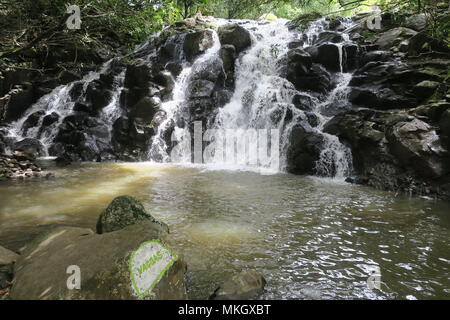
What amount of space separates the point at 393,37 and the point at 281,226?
11.5m

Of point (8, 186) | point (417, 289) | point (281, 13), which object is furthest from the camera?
point (281, 13)

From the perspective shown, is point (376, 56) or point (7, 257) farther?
point (376, 56)

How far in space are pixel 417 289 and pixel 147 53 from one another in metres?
17.7

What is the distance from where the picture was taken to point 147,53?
705 inches

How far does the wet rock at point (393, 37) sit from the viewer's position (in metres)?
12.6

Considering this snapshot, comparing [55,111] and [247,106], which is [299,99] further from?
[55,111]

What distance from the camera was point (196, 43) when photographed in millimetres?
16359

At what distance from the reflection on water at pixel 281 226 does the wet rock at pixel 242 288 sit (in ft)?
0.53

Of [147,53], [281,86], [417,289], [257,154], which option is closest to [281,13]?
[147,53]

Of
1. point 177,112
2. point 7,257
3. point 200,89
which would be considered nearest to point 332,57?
point 200,89

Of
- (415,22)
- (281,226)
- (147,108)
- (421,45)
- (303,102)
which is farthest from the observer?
(147,108)

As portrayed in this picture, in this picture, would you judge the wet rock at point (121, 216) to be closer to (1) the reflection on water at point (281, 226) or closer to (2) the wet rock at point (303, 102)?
(1) the reflection on water at point (281, 226)
